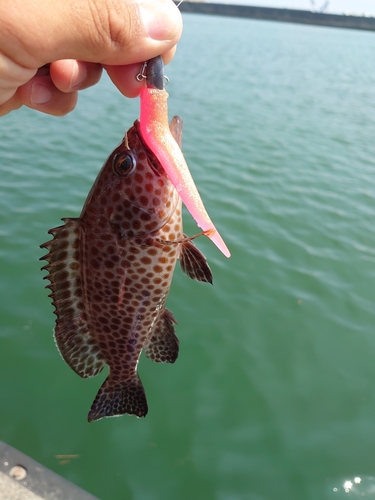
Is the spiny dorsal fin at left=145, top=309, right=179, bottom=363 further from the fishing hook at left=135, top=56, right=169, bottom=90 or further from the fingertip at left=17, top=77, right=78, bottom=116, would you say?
the fingertip at left=17, top=77, right=78, bottom=116

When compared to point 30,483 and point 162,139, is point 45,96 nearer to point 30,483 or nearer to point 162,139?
point 162,139

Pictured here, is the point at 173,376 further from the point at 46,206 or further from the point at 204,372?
the point at 46,206

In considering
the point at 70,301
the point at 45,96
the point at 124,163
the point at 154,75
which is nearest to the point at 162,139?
the point at 154,75

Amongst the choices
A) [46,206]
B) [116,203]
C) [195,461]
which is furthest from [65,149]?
[116,203]

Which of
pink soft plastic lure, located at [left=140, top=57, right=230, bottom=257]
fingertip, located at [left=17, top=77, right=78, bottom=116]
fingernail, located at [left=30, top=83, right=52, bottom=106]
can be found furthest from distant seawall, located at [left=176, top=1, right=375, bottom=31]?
pink soft plastic lure, located at [left=140, top=57, right=230, bottom=257]

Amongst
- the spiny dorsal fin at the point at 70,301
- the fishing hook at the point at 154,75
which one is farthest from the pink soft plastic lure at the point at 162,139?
the spiny dorsal fin at the point at 70,301

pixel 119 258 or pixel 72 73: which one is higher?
pixel 72 73
